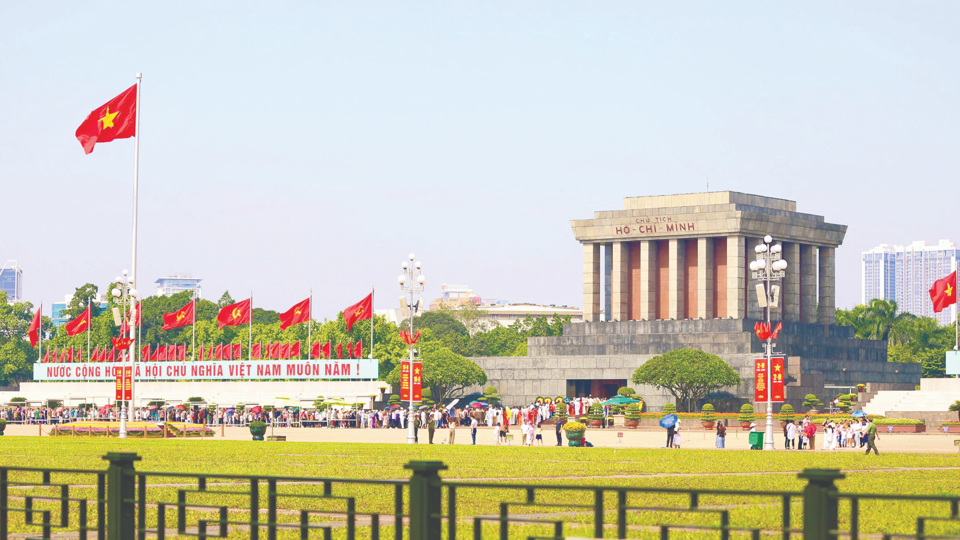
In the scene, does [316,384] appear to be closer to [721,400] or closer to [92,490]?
[721,400]

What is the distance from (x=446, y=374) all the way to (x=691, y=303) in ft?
64.3

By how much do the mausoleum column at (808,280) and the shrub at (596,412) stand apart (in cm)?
3008

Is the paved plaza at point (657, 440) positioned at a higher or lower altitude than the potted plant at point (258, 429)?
lower

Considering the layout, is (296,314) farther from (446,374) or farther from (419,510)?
(419,510)

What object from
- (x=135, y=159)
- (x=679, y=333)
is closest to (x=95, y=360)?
(x=679, y=333)

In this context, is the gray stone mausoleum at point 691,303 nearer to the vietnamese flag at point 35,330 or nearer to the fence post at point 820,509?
the vietnamese flag at point 35,330

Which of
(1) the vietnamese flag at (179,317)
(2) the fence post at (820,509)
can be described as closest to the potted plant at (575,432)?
(2) the fence post at (820,509)

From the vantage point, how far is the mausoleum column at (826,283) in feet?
321

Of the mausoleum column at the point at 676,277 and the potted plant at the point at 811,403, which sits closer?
the potted plant at the point at 811,403

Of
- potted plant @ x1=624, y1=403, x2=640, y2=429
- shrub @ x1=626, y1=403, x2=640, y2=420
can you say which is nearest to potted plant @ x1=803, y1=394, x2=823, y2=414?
shrub @ x1=626, y1=403, x2=640, y2=420

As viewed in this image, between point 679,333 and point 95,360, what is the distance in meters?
48.5

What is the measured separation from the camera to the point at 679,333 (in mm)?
88000

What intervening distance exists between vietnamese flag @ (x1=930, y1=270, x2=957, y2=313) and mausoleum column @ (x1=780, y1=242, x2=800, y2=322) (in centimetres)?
1877

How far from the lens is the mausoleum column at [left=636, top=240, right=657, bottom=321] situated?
93.2m
